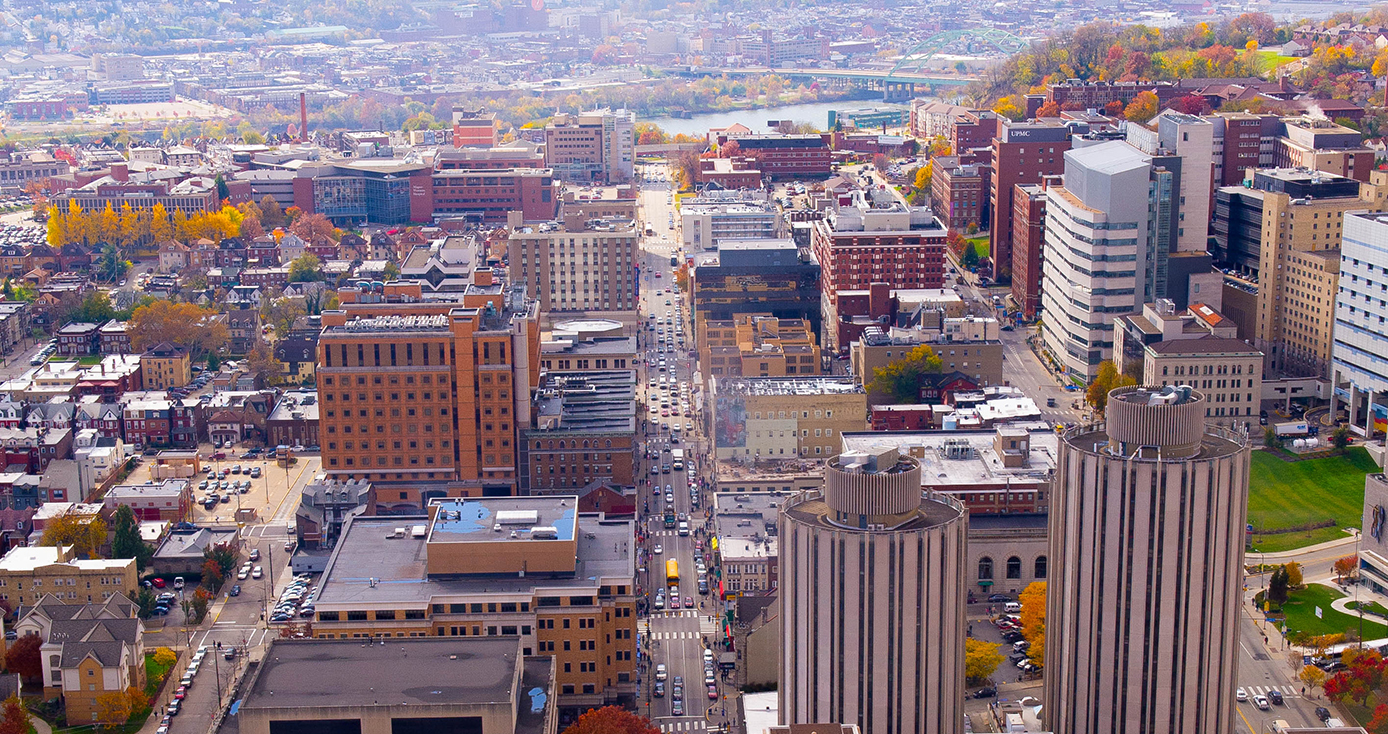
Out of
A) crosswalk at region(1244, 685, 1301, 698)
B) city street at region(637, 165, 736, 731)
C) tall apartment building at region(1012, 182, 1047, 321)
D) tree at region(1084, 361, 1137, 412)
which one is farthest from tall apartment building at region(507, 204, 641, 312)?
crosswalk at region(1244, 685, 1301, 698)

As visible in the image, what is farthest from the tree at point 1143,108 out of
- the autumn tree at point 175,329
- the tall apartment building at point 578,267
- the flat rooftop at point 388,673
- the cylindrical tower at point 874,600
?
the cylindrical tower at point 874,600

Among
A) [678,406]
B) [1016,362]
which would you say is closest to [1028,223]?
[1016,362]

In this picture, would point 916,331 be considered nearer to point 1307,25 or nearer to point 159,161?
point 1307,25

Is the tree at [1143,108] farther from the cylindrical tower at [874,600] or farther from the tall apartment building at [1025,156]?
the cylindrical tower at [874,600]

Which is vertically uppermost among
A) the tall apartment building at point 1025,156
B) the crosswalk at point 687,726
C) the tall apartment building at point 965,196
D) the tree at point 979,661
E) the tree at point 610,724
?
the tall apartment building at point 1025,156

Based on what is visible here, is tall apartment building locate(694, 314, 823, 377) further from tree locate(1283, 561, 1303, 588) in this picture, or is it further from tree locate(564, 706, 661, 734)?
tree locate(564, 706, 661, 734)

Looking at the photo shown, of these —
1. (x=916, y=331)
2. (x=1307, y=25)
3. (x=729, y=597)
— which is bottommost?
(x=729, y=597)

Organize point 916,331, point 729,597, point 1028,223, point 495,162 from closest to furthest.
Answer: point 729,597, point 916,331, point 1028,223, point 495,162
